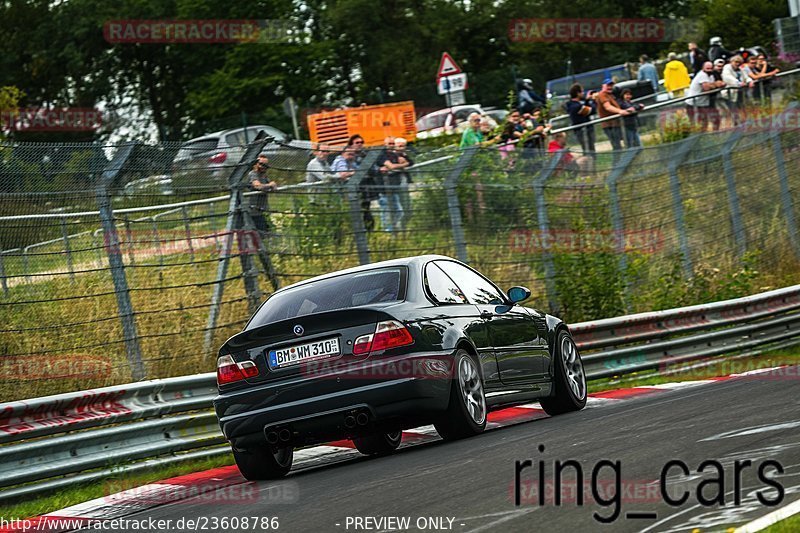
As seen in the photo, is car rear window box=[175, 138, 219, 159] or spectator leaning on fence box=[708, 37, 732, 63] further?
spectator leaning on fence box=[708, 37, 732, 63]

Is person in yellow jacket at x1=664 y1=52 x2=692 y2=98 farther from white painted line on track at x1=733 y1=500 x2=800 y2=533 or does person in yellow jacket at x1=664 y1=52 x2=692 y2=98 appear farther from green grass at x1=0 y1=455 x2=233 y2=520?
white painted line on track at x1=733 y1=500 x2=800 y2=533

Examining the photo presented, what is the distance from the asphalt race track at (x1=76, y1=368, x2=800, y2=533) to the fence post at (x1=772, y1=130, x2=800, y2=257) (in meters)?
13.0

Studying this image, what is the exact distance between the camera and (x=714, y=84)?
26.0 meters

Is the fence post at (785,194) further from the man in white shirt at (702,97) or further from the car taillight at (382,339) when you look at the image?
the car taillight at (382,339)

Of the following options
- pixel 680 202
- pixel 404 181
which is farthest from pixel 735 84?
pixel 404 181

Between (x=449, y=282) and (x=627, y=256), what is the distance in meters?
9.23

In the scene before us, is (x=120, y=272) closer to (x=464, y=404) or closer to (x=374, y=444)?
(x=374, y=444)

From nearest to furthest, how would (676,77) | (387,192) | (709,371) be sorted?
(387,192) < (709,371) < (676,77)

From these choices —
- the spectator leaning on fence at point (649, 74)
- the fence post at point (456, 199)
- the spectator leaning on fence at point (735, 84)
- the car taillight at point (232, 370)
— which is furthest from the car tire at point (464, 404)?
the spectator leaning on fence at point (649, 74)

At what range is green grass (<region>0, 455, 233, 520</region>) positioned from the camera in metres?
8.98

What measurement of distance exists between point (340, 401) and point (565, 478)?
A: 8.02 feet

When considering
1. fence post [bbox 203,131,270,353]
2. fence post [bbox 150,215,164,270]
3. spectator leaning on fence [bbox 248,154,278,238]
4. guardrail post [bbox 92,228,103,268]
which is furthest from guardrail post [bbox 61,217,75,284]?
spectator leaning on fence [bbox 248,154,278,238]

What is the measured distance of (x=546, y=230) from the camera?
18281 millimetres

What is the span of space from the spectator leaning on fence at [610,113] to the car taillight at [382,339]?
14.8 meters
